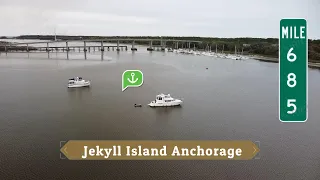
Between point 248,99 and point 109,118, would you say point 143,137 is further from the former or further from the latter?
point 248,99

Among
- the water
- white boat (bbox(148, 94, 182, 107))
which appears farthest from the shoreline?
white boat (bbox(148, 94, 182, 107))

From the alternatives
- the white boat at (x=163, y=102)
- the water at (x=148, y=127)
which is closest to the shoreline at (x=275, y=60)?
the water at (x=148, y=127)

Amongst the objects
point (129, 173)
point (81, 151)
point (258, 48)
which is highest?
point (258, 48)

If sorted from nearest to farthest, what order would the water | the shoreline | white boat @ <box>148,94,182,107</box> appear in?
the water → white boat @ <box>148,94,182,107</box> → the shoreline

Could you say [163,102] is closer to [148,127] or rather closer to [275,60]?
[148,127]

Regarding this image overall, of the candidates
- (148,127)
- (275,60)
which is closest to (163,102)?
(148,127)

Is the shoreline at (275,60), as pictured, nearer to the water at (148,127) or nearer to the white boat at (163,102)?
the water at (148,127)

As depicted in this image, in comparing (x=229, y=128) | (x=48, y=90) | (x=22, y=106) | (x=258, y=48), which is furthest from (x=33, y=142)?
(x=258, y=48)

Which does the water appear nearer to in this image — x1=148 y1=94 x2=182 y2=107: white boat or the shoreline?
x1=148 y1=94 x2=182 y2=107: white boat
